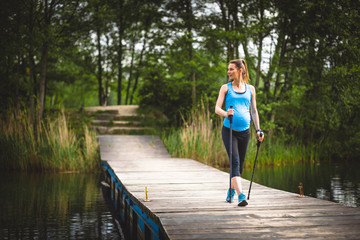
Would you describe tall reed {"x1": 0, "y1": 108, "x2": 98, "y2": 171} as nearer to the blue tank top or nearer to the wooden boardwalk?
the wooden boardwalk

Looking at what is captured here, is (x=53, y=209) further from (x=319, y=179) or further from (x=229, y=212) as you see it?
(x=319, y=179)

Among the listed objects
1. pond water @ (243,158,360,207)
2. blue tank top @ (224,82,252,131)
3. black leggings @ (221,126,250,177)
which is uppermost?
blue tank top @ (224,82,252,131)

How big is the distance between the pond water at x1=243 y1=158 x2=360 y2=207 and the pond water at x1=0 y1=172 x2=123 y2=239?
237cm

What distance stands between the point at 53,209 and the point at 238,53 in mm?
9542

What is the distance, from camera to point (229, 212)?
4066 mm

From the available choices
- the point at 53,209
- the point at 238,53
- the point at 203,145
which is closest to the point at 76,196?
the point at 53,209

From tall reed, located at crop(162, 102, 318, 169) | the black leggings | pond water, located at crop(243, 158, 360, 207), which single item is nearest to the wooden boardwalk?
the black leggings

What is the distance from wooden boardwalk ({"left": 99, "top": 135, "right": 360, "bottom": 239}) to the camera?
3.31m

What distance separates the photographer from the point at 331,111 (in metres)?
13.8

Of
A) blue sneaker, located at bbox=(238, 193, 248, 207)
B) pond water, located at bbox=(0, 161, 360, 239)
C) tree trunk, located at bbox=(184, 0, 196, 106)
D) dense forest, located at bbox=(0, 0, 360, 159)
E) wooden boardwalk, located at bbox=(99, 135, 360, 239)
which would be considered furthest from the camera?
tree trunk, located at bbox=(184, 0, 196, 106)

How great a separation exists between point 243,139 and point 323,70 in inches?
409

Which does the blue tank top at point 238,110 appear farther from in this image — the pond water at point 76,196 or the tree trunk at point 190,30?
the tree trunk at point 190,30

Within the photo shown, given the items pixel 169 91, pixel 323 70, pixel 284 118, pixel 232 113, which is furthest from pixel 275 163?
pixel 232 113

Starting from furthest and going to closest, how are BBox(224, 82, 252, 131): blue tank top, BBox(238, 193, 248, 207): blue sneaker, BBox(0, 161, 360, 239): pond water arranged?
BBox(0, 161, 360, 239): pond water → BBox(224, 82, 252, 131): blue tank top → BBox(238, 193, 248, 207): blue sneaker
